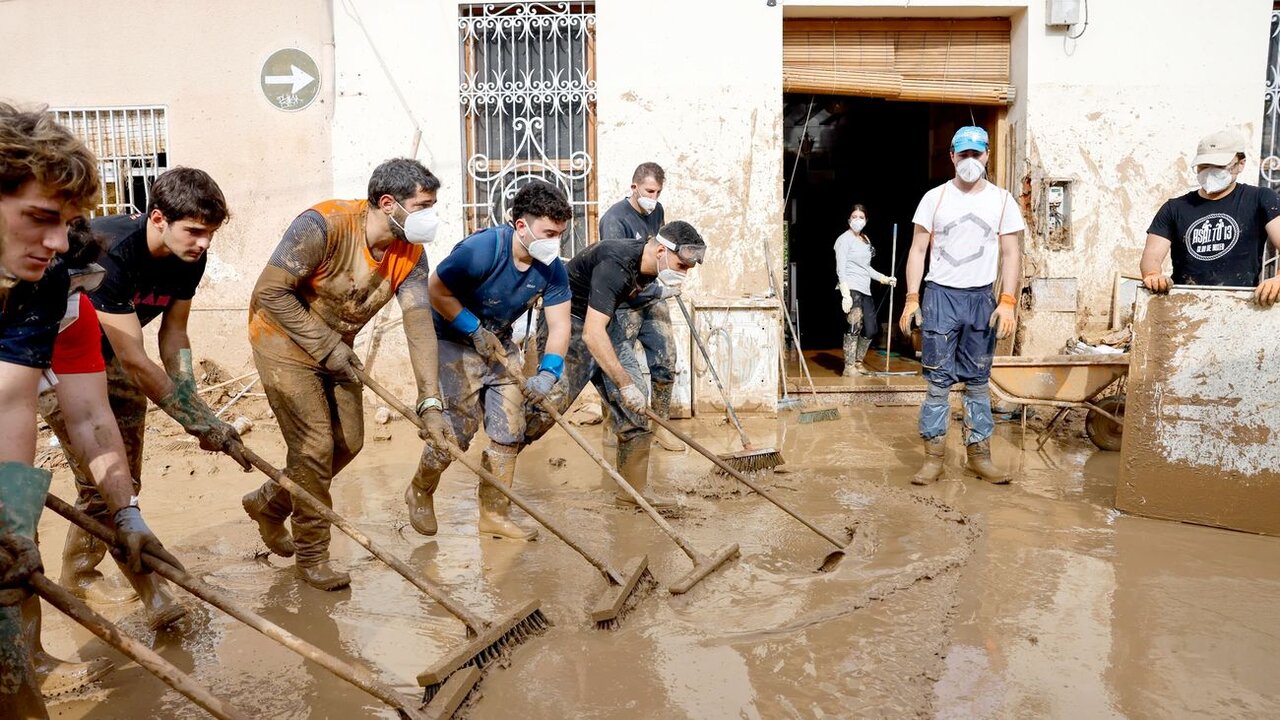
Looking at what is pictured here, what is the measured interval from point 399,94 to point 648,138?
6.65 feet

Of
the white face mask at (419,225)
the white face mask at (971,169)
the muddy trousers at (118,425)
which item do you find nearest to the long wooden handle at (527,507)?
the white face mask at (419,225)

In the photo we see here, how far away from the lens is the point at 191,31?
783 centimetres

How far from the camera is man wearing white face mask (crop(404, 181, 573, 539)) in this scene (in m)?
4.45

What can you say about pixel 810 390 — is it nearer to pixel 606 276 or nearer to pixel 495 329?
pixel 606 276

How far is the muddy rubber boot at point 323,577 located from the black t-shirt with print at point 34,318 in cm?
179

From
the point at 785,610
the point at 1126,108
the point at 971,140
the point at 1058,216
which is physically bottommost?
the point at 785,610

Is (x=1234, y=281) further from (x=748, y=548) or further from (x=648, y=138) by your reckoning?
(x=648, y=138)

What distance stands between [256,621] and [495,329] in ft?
7.76

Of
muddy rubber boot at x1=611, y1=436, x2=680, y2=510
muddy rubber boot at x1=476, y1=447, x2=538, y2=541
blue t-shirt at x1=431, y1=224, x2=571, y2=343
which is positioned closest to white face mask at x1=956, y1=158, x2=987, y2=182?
muddy rubber boot at x1=611, y1=436, x2=680, y2=510

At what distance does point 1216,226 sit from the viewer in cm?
502

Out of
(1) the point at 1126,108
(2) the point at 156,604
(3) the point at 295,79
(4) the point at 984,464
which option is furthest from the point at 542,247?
(1) the point at 1126,108

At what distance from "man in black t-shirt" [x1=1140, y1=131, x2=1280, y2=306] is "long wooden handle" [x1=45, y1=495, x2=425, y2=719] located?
4.05 m

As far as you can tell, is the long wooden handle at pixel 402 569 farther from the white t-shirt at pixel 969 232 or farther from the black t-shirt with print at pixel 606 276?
the white t-shirt at pixel 969 232

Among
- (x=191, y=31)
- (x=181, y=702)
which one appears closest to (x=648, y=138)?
(x=191, y=31)
